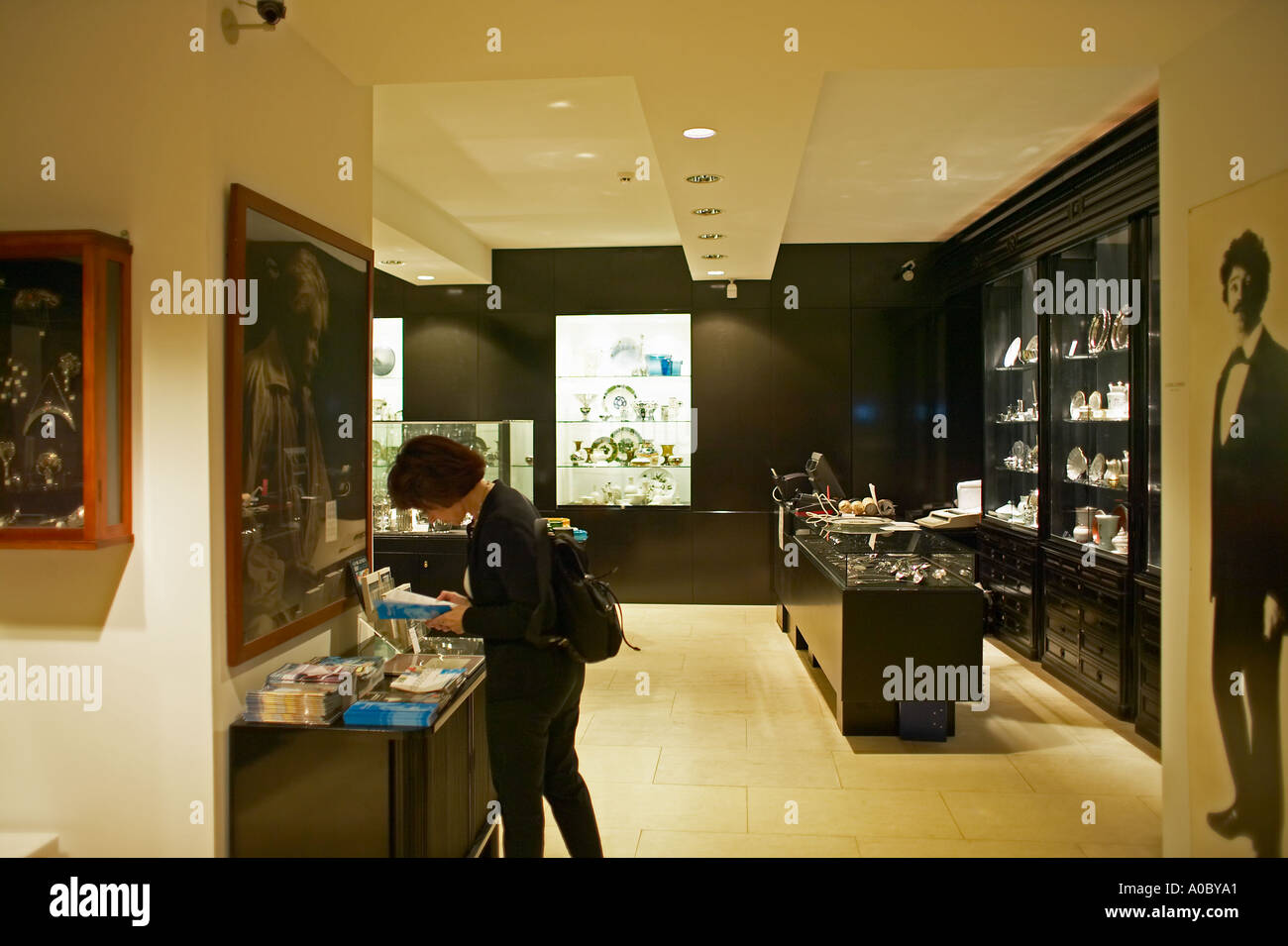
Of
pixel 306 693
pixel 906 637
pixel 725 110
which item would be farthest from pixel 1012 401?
pixel 306 693

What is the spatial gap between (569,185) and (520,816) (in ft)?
14.6

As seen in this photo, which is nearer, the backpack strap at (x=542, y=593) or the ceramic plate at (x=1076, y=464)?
the backpack strap at (x=542, y=593)

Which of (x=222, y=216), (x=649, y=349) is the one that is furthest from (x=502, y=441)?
(x=222, y=216)

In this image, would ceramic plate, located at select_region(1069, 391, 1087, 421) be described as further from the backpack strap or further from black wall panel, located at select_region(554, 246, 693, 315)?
the backpack strap

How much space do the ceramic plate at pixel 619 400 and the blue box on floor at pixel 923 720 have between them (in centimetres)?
424

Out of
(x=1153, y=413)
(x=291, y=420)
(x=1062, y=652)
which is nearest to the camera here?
(x=291, y=420)

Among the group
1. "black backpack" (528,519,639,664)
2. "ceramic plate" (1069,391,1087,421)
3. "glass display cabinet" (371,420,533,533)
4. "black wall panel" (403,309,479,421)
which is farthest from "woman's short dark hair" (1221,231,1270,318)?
"black wall panel" (403,309,479,421)

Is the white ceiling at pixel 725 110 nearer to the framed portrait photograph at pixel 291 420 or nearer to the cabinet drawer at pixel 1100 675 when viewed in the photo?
the framed portrait photograph at pixel 291 420

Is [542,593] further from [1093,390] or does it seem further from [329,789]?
[1093,390]

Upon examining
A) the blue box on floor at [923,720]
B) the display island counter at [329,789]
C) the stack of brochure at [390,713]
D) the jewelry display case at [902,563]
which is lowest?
the blue box on floor at [923,720]

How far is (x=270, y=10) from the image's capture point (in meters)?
2.38

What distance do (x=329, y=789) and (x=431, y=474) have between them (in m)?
0.90

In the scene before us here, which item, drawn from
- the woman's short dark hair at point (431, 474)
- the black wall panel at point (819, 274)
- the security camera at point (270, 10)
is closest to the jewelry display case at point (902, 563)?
the woman's short dark hair at point (431, 474)

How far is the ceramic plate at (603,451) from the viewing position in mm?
8062
